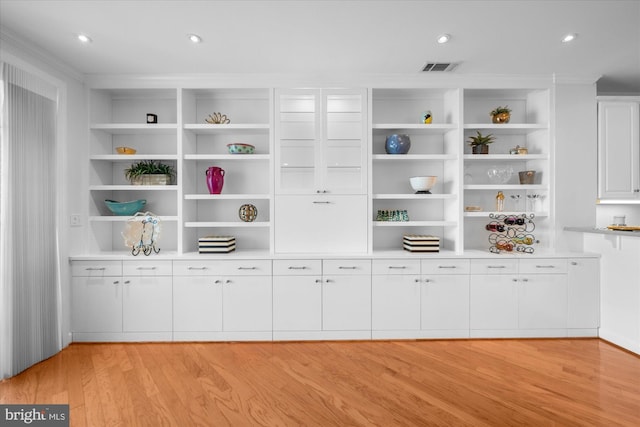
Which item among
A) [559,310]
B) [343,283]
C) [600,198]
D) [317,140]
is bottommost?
[559,310]

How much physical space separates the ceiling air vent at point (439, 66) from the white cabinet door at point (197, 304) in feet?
9.66

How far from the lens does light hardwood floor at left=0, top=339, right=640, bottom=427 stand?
6.54 feet

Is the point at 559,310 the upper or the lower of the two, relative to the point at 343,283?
lower

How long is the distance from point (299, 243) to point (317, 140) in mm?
1099

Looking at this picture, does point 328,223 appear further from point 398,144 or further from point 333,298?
point 398,144

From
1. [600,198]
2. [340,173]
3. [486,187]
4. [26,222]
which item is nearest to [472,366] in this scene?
[486,187]

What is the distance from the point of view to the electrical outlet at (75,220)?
307 cm

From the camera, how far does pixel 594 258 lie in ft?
10.3

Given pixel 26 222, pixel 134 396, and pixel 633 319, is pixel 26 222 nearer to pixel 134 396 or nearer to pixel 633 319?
pixel 134 396

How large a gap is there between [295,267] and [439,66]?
2.43 meters

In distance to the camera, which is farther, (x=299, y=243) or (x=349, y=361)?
(x=299, y=243)

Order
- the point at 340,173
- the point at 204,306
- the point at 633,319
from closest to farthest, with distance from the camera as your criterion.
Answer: the point at 633,319 < the point at 204,306 < the point at 340,173

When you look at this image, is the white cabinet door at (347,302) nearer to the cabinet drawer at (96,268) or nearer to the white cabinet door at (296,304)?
the white cabinet door at (296,304)

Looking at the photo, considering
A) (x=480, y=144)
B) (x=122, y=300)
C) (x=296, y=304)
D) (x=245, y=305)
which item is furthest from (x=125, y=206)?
(x=480, y=144)
